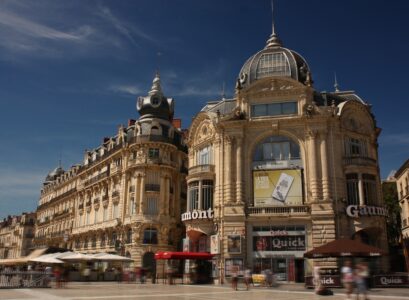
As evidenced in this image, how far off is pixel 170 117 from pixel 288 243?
26.5 metres

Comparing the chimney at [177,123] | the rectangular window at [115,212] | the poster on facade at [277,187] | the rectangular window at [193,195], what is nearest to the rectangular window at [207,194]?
the rectangular window at [193,195]

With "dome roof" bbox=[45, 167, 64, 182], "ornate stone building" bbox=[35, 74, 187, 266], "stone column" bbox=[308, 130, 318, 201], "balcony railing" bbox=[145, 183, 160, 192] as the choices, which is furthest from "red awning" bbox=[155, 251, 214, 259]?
"dome roof" bbox=[45, 167, 64, 182]

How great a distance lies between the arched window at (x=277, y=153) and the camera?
37.9m

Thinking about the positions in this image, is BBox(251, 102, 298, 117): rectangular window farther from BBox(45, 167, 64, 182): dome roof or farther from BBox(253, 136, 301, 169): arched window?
BBox(45, 167, 64, 182): dome roof

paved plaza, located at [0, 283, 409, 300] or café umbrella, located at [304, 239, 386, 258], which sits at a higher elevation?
café umbrella, located at [304, 239, 386, 258]

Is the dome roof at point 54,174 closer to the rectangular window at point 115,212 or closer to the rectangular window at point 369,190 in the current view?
the rectangular window at point 115,212

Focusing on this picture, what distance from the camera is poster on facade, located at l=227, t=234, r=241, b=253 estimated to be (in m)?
35.8

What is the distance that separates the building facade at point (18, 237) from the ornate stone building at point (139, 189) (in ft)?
123

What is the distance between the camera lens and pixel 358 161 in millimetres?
36875

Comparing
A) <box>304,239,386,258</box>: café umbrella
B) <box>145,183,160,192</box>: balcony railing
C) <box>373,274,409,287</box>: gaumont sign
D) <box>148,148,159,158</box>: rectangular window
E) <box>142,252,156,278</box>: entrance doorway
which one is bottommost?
<box>373,274,409,287</box>: gaumont sign

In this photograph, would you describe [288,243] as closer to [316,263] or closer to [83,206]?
[316,263]

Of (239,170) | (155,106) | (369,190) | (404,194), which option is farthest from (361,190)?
(155,106)

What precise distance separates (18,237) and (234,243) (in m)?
78.2

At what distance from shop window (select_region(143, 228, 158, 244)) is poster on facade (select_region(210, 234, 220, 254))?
1157cm
